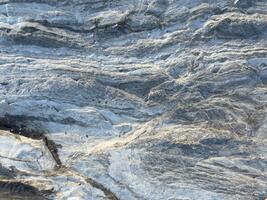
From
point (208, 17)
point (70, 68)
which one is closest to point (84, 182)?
point (70, 68)

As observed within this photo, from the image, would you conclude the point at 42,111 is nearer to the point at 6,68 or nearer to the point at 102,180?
the point at 6,68

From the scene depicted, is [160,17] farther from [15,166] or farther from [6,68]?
[15,166]

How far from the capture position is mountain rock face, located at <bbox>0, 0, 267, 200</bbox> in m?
18.9

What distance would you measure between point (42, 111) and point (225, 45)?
722 centimetres

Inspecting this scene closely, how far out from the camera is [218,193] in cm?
1839

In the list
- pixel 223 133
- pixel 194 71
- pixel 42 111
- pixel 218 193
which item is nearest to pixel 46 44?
pixel 42 111

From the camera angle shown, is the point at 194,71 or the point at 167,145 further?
the point at 194,71

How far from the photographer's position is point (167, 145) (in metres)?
20.1

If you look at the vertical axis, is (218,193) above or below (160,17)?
below

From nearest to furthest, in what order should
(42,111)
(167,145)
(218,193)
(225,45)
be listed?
1. (218,193)
2. (167,145)
3. (42,111)
4. (225,45)

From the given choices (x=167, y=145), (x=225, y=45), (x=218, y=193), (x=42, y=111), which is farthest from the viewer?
(x=225, y=45)

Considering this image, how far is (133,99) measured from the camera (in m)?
22.0

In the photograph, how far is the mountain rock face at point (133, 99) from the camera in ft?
62.0

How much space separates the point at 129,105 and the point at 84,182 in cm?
398
